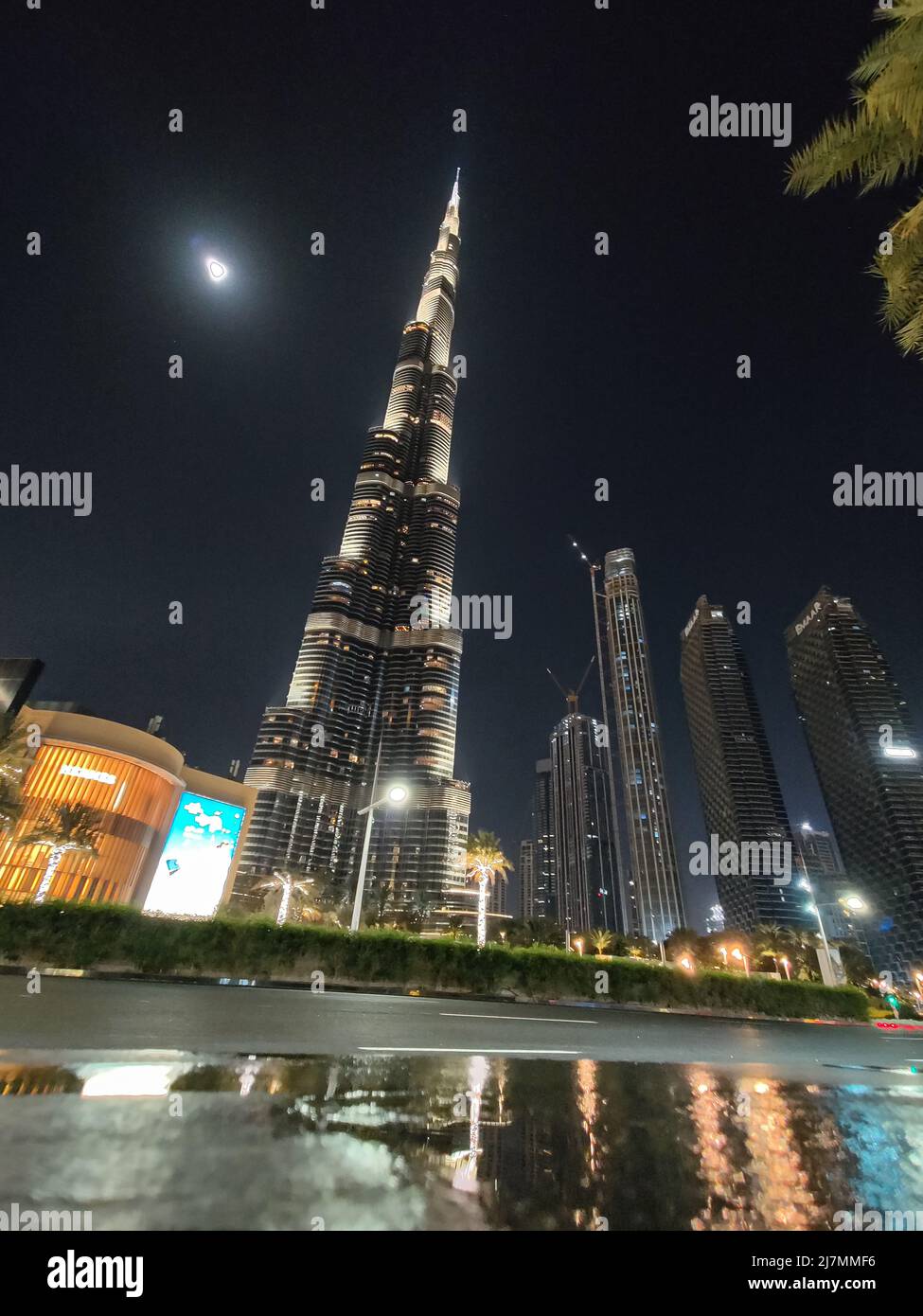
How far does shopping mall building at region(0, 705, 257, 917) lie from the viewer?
51.8 metres

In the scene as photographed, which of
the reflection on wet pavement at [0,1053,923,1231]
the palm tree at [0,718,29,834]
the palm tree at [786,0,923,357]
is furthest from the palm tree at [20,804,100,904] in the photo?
the palm tree at [786,0,923,357]

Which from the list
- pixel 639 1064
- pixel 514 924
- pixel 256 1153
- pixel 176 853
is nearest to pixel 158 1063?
pixel 256 1153

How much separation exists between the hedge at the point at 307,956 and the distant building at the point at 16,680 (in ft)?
102

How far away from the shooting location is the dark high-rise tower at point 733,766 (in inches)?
5527

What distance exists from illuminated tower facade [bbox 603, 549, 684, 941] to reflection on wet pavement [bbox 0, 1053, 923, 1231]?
5253 inches

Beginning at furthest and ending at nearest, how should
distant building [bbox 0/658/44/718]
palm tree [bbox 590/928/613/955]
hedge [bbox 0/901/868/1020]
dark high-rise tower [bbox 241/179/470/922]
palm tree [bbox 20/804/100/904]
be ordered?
dark high-rise tower [bbox 241/179/470/922], palm tree [bbox 590/928/613/955], distant building [bbox 0/658/44/718], palm tree [bbox 20/804/100/904], hedge [bbox 0/901/868/1020]

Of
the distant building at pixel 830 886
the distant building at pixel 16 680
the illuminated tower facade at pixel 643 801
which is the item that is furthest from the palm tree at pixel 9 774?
the distant building at pixel 830 886

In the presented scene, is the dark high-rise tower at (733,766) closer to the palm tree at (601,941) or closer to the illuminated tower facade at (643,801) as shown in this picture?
the illuminated tower facade at (643,801)

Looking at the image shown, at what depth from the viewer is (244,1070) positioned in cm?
441

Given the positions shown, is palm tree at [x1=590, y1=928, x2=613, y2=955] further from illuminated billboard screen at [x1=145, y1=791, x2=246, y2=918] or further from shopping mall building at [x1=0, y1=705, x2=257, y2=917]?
illuminated billboard screen at [x1=145, y1=791, x2=246, y2=918]

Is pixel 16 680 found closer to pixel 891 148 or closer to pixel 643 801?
pixel 891 148

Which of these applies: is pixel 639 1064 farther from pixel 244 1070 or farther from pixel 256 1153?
pixel 256 1153
